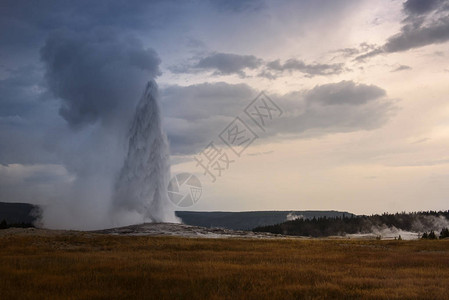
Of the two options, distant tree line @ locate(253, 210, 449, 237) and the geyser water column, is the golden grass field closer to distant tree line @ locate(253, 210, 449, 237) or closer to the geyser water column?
the geyser water column

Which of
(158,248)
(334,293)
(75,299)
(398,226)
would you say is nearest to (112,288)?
(75,299)

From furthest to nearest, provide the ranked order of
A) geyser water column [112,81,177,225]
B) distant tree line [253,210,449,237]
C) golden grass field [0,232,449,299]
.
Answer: distant tree line [253,210,449,237] → geyser water column [112,81,177,225] → golden grass field [0,232,449,299]

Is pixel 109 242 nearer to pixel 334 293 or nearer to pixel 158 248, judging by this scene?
pixel 158 248

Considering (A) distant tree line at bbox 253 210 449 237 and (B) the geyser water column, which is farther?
(A) distant tree line at bbox 253 210 449 237

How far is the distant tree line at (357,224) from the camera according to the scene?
123562mm

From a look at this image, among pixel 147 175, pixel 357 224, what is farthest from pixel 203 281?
pixel 357 224

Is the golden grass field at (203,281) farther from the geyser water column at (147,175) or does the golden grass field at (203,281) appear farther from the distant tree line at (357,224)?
the distant tree line at (357,224)

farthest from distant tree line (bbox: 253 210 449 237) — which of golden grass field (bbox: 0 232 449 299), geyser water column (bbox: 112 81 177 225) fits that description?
golden grass field (bbox: 0 232 449 299)

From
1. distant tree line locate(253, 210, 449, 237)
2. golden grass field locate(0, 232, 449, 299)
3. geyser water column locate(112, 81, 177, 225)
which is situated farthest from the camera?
distant tree line locate(253, 210, 449, 237)

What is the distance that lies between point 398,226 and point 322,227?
86.9 feet

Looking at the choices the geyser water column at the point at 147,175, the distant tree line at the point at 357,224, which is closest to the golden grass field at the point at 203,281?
the geyser water column at the point at 147,175

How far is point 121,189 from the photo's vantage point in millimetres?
73625

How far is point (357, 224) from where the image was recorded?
12488 centimetres

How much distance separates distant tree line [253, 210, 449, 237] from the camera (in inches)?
4865
